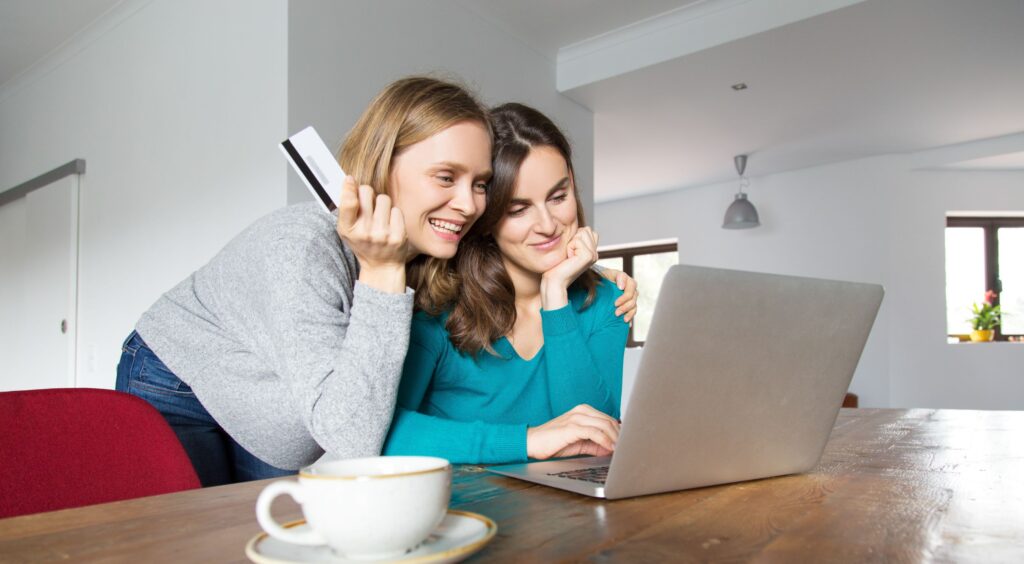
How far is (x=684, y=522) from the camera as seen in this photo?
58cm

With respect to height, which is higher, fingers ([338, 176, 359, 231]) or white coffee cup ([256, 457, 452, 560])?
fingers ([338, 176, 359, 231])

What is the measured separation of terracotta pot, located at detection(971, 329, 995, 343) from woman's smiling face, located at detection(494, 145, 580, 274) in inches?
205

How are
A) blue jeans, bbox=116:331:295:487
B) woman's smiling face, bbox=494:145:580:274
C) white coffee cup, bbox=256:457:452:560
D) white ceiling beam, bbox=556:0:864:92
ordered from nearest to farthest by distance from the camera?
white coffee cup, bbox=256:457:452:560
blue jeans, bbox=116:331:295:487
woman's smiling face, bbox=494:145:580:274
white ceiling beam, bbox=556:0:864:92

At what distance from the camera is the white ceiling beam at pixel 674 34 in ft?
10.4

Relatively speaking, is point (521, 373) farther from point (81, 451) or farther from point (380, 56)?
point (380, 56)

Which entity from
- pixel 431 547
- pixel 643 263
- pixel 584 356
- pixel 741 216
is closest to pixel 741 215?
pixel 741 216

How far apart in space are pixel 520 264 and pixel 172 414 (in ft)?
2.19

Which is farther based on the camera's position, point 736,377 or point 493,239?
point 493,239

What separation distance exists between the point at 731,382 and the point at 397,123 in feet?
2.16

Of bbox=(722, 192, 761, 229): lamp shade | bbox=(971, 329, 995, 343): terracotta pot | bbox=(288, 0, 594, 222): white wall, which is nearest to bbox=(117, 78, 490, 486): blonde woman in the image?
bbox=(288, 0, 594, 222): white wall

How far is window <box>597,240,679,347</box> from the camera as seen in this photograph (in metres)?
6.90

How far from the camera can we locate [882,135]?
16.2 ft

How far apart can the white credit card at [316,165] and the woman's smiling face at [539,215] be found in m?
0.42

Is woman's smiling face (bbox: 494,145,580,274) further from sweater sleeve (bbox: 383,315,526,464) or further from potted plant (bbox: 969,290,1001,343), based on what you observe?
potted plant (bbox: 969,290,1001,343)
